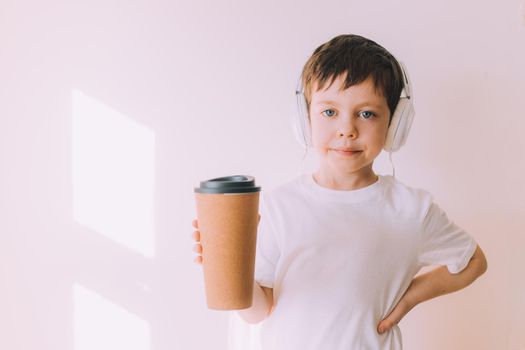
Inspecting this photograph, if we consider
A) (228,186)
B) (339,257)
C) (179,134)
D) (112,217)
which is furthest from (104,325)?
(228,186)

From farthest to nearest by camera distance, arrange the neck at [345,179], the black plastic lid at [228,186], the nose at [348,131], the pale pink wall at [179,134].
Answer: the pale pink wall at [179,134], the neck at [345,179], the nose at [348,131], the black plastic lid at [228,186]

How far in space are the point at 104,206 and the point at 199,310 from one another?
1.36 feet

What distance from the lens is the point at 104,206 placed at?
1.77m

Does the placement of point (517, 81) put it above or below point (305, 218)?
above

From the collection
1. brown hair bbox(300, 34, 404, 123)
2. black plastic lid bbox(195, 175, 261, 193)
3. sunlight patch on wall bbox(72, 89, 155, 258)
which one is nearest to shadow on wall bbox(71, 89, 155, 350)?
sunlight patch on wall bbox(72, 89, 155, 258)

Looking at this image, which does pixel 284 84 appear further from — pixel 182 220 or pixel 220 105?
pixel 182 220

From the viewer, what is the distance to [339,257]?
1369 millimetres

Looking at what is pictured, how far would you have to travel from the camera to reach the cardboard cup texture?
3.58 feet

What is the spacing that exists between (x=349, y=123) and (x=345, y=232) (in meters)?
0.25

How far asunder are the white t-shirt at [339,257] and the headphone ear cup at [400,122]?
0.12 m

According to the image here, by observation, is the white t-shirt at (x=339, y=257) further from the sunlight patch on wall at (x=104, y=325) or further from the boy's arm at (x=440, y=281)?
the sunlight patch on wall at (x=104, y=325)

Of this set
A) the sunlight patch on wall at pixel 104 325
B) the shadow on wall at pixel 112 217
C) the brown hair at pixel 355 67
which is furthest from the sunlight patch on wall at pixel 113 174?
the brown hair at pixel 355 67

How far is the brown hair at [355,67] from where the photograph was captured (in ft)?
4.39

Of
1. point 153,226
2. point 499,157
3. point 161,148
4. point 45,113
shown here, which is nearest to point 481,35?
point 499,157
